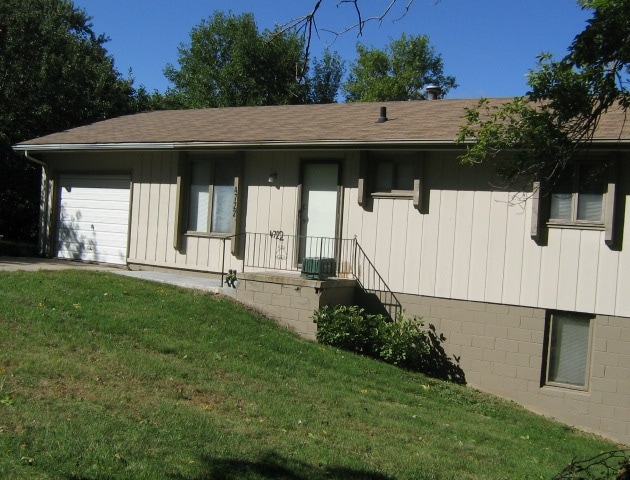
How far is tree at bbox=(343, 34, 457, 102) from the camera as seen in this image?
38781 millimetres

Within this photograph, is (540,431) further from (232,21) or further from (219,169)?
(232,21)

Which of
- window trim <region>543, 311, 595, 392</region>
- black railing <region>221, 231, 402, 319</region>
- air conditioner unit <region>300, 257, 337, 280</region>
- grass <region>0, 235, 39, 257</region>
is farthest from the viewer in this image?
grass <region>0, 235, 39, 257</region>

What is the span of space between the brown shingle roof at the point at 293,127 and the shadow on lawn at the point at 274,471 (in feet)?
21.6

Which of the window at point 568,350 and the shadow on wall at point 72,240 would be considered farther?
the shadow on wall at point 72,240

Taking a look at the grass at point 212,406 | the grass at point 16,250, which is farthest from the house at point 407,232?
the grass at point 16,250

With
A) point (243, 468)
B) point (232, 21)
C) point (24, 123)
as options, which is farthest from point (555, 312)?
point (232, 21)

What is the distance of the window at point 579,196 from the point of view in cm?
1073

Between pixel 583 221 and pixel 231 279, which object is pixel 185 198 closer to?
pixel 231 279

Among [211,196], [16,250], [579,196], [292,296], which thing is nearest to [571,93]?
[579,196]

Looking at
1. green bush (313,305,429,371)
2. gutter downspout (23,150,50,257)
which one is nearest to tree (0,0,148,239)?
Result: gutter downspout (23,150,50,257)

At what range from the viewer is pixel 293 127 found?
46.4 feet

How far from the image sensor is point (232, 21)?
37.5 m

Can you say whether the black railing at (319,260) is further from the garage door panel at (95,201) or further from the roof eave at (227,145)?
the garage door panel at (95,201)

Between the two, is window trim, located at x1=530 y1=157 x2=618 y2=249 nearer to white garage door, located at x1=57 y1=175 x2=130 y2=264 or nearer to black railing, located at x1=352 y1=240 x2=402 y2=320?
black railing, located at x1=352 y1=240 x2=402 y2=320
